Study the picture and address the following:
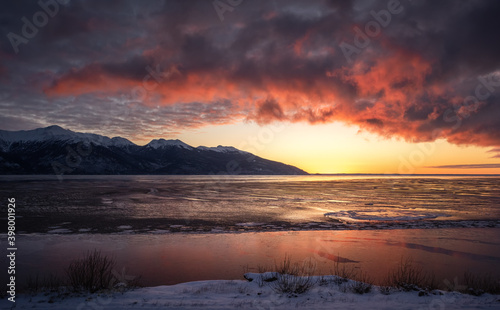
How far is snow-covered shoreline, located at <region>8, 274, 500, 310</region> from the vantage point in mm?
7785

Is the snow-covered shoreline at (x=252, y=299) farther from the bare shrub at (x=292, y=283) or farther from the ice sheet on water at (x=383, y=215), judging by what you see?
the ice sheet on water at (x=383, y=215)

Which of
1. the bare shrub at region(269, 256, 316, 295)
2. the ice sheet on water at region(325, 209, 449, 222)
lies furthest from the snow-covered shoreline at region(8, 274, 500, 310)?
the ice sheet on water at region(325, 209, 449, 222)

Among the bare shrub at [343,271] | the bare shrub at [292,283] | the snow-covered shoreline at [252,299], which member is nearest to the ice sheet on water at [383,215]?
the bare shrub at [343,271]

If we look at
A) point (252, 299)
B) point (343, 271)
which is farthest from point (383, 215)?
point (252, 299)

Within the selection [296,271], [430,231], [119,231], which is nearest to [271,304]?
[296,271]

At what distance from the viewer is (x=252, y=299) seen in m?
8.45

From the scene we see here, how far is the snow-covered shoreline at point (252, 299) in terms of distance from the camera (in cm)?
779

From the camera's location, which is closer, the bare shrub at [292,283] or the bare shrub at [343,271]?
the bare shrub at [292,283]

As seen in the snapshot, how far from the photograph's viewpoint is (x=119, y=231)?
1941 centimetres

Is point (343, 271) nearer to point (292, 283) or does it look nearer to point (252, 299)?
point (292, 283)

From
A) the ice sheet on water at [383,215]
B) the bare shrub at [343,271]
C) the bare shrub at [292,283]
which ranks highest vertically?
the bare shrub at [292,283]

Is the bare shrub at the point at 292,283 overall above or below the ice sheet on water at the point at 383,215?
above

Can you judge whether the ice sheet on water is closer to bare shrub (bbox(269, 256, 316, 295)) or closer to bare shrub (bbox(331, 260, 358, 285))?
bare shrub (bbox(331, 260, 358, 285))

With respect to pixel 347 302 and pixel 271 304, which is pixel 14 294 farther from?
pixel 347 302
